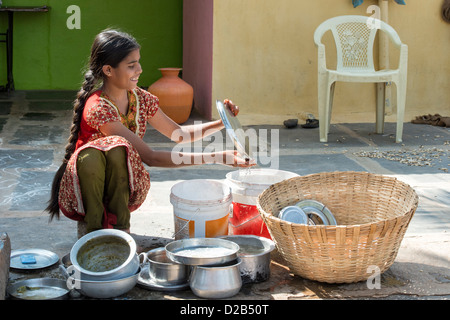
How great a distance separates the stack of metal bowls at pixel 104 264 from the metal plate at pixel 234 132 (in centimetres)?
66

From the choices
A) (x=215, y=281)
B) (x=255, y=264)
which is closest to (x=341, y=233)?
(x=255, y=264)

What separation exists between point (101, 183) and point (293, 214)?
92 centimetres

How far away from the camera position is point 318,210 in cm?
314

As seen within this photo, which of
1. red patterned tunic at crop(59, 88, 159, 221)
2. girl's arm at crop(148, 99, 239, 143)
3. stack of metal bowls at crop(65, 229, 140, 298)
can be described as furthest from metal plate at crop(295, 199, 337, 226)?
stack of metal bowls at crop(65, 229, 140, 298)

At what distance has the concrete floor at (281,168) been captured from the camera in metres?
2.73

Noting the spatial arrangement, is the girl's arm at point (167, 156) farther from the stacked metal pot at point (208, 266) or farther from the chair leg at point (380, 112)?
the chair leg at point (380, 112)

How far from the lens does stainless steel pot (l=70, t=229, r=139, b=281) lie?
2.62m

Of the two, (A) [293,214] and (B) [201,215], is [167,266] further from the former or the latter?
(A) [293,214]

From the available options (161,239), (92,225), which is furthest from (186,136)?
Result: (92,225)

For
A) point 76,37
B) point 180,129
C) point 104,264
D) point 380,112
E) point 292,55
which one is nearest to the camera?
point 104,264

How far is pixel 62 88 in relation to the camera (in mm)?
8797

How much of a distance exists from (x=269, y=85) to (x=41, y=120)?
246cm

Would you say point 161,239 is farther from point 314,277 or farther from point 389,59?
point 389,59

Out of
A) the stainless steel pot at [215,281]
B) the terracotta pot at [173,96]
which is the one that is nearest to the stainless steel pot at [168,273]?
the stainless steel pot at [215,281]
